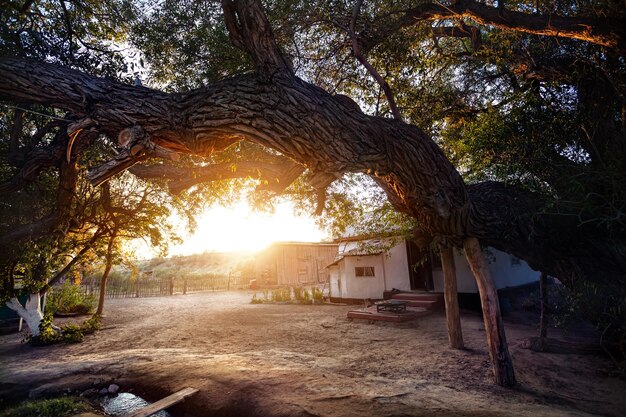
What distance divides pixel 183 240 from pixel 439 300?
41.3 feet

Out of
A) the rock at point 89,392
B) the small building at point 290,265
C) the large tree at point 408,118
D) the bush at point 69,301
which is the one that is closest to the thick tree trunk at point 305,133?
the large tree at point 408,118

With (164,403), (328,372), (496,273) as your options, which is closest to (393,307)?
(496,273)

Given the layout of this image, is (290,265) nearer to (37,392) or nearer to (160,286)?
(160,286)

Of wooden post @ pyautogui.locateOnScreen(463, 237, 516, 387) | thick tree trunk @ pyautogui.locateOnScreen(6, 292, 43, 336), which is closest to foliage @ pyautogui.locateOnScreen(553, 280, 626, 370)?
wooden post @ pyautogui.locateOnScreen(463, 237, 516, 387)

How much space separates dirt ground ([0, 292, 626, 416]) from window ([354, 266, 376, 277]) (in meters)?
5.08

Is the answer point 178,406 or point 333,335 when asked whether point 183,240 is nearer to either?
point 333,335

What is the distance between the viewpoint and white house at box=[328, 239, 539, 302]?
15.2m

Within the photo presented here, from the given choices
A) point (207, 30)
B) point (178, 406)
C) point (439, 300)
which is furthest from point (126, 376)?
point (439, 300)

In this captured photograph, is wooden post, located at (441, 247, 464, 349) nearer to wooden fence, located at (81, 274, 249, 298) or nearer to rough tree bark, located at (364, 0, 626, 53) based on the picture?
rough tree bark, located at (364, 0, 626, 53)

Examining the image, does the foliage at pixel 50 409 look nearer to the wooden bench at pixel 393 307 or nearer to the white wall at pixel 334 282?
the wooden bench at pixel 393 307

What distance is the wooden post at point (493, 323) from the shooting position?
5906 millimetres

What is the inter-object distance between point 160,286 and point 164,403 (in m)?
26.2

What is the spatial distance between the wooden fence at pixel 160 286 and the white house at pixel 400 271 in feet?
57.4

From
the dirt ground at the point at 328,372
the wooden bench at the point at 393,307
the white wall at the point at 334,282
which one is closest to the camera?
the dirt ground at the point at 328,372
